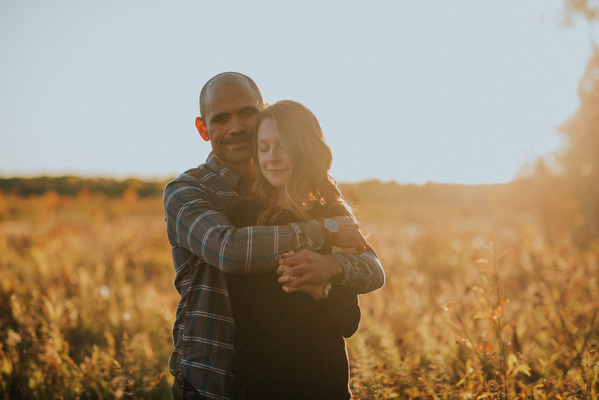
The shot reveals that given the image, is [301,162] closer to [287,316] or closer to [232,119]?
[232,119]

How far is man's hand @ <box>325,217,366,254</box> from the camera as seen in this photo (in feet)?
6.15

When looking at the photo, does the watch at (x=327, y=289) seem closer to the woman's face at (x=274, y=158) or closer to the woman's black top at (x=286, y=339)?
the woman's black top at (x=286, y=339)

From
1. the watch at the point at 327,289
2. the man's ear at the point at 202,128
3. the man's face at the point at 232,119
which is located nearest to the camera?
the watch at the point at 327,289

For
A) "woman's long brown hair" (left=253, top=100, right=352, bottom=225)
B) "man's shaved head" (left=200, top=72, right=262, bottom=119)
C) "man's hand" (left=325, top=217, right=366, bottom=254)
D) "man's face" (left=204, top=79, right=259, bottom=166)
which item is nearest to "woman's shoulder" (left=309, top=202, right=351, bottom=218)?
"woman's long brown hair" (left=253, top=100, right=352, bottom=225)

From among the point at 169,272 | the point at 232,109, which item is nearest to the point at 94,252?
the point at 169,272

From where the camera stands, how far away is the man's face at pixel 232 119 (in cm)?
235

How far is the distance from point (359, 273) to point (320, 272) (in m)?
0.27

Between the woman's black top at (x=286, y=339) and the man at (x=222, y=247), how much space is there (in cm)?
10

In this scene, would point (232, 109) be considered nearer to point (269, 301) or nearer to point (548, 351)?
point (269, 301)

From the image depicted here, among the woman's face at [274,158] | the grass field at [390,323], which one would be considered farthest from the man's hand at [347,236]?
the grass field at [390,323]

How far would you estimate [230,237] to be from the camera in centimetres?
174

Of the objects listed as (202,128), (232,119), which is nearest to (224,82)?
(232,119)

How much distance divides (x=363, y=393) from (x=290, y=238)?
58.9 inches

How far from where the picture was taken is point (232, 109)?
2361 mm
